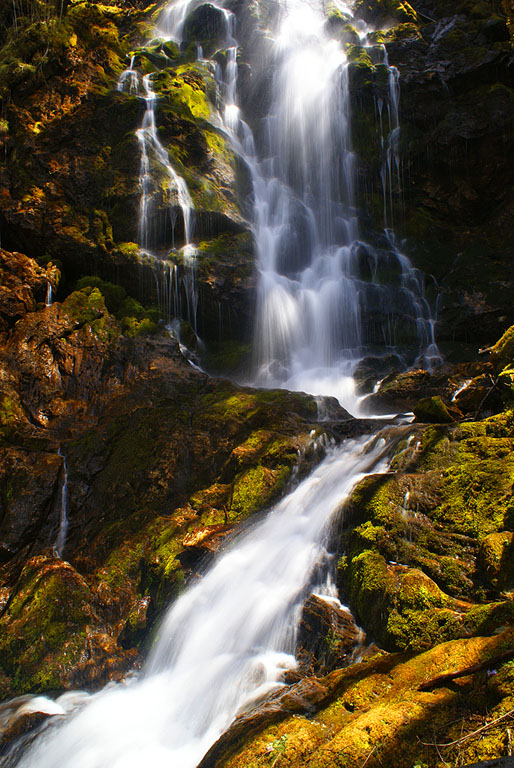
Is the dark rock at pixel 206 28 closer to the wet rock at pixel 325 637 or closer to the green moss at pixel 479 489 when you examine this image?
the green moss at pixel 479 489

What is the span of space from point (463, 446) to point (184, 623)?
166 inches

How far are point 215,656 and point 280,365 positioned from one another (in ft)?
33.4

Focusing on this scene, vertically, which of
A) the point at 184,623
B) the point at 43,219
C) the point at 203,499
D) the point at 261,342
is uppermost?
the point at 43,219

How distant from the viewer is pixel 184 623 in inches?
235

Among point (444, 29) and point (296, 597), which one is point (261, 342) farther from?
point (444, 29)

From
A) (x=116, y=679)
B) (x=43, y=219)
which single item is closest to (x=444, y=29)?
(x=43, y=219)

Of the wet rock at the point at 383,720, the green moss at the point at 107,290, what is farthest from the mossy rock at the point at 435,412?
the green moss at the point at 107,290

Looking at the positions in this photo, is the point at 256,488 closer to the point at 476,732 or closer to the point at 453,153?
the point at 476,732

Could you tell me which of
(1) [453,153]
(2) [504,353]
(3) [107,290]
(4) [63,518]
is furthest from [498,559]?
(1) [453,153]

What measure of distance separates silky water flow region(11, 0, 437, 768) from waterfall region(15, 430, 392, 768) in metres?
0.02

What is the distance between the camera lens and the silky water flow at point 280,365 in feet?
15.9

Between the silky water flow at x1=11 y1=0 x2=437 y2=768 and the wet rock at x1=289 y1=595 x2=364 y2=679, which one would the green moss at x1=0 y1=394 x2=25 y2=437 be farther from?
the wet rock at x1=289 y1=595 x2=364 y2=679

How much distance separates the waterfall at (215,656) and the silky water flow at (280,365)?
2 cm

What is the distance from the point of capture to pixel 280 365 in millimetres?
14750
